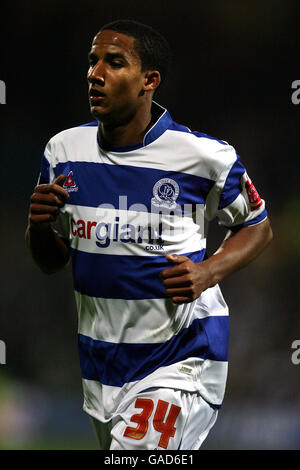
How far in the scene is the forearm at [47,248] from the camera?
2875 mm

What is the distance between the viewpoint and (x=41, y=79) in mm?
5520

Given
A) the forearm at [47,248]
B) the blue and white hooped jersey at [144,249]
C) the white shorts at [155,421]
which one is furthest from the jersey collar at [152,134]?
the white shorts at [155,421]

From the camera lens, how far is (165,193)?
2781 mm

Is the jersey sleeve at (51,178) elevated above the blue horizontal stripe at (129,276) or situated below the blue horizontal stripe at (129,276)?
above

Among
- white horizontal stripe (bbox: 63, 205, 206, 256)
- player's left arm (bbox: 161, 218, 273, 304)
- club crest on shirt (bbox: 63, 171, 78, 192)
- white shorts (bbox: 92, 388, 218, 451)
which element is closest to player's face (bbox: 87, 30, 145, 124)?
club crest on shirt (bbox: 63, 171, 78, 192)

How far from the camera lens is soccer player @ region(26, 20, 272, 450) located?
2715 millimetres

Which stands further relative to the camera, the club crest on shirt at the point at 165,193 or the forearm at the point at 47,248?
the forearm at the point at 47,248

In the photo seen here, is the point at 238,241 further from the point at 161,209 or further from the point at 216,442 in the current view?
the point at 216,442

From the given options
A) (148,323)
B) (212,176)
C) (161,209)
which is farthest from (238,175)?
(148,323)

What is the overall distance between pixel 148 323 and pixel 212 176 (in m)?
0.58

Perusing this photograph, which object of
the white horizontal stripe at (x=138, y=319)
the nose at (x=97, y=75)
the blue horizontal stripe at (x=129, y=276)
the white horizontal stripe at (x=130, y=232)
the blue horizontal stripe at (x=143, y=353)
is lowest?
the blue horizontal stripe at (x=143, y=353)

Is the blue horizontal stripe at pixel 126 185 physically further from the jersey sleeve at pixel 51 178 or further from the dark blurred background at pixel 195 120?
the dark blurred background at pixel 195 120

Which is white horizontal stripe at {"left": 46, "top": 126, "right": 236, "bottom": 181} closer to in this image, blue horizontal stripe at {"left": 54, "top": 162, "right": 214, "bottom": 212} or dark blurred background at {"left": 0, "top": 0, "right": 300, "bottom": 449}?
blue horizontal stripe at {"left": 54, "top": 162, "right": 214, "bottom": 212}

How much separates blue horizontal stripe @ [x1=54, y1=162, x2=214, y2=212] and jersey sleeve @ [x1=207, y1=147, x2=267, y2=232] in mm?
48
